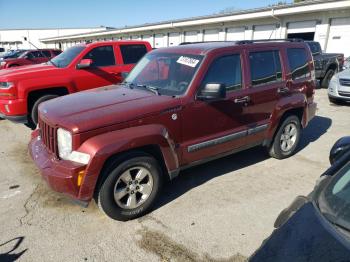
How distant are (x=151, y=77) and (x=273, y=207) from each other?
236cm

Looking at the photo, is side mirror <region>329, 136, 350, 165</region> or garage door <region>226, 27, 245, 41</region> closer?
side mirror <region>329, 136, 350, 165</region>

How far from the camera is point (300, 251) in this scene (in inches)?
66.6

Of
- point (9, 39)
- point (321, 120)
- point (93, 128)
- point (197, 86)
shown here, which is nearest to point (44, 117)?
point (93, 128)

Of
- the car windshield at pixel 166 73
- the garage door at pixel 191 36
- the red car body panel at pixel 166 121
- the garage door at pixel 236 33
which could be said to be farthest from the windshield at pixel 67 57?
the garage door at pixel 191 36


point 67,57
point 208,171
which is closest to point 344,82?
point 208,171

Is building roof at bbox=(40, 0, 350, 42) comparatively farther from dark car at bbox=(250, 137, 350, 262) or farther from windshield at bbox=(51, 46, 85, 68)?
dark car at bbox=(250, 137, 350, 262)

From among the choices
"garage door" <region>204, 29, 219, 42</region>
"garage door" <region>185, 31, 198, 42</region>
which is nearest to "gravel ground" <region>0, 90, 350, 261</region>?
"garage door" <region>204, 29, 219, 42</region>

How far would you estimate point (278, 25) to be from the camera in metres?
19.3

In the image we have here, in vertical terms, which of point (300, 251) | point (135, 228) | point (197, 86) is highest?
point (197, 86)

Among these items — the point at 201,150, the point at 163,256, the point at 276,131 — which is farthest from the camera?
the point at 276,131

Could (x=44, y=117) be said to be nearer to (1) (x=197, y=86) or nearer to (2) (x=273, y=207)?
(1) (x=197, y=86)

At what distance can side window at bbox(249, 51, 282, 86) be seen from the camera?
466 cm

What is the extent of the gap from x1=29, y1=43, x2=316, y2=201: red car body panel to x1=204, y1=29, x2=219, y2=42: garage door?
1959cm

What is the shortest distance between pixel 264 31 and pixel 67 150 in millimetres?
19406
